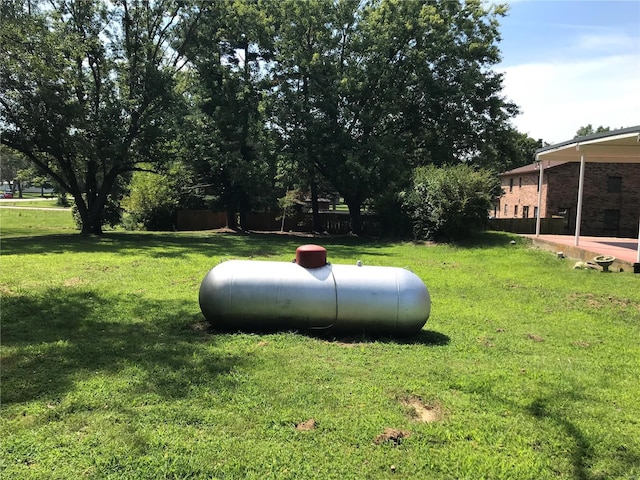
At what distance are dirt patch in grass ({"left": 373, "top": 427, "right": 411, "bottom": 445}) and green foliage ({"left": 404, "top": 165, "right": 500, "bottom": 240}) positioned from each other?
16843mm

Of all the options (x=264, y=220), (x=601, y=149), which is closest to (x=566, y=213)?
(x=601, y=149)

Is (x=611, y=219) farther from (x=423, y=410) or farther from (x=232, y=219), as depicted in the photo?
(x=423, y=410)

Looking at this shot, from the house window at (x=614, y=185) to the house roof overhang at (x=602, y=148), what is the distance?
43.1 feet

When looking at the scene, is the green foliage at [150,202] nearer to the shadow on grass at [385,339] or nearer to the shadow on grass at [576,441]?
the shadow on grass at [385,339]

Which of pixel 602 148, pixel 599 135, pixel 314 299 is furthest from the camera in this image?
pixel 602 148

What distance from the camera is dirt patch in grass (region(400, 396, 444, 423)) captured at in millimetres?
3864

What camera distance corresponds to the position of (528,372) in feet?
16.6

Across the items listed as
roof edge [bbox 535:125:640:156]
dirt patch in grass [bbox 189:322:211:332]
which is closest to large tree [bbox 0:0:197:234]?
dirt patch in grass [bbox 189:322:211:332]

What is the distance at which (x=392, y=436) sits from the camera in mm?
3533

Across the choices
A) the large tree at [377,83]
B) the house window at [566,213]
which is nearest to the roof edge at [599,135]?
the large tree at [377,83]

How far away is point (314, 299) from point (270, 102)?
20288 mm

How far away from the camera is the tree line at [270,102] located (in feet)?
66.4

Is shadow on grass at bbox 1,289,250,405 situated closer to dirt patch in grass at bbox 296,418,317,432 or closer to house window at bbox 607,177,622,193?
dirt patch in grass at bbox 296,418,317,432

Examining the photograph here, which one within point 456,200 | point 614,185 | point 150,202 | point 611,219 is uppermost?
point 614,185
